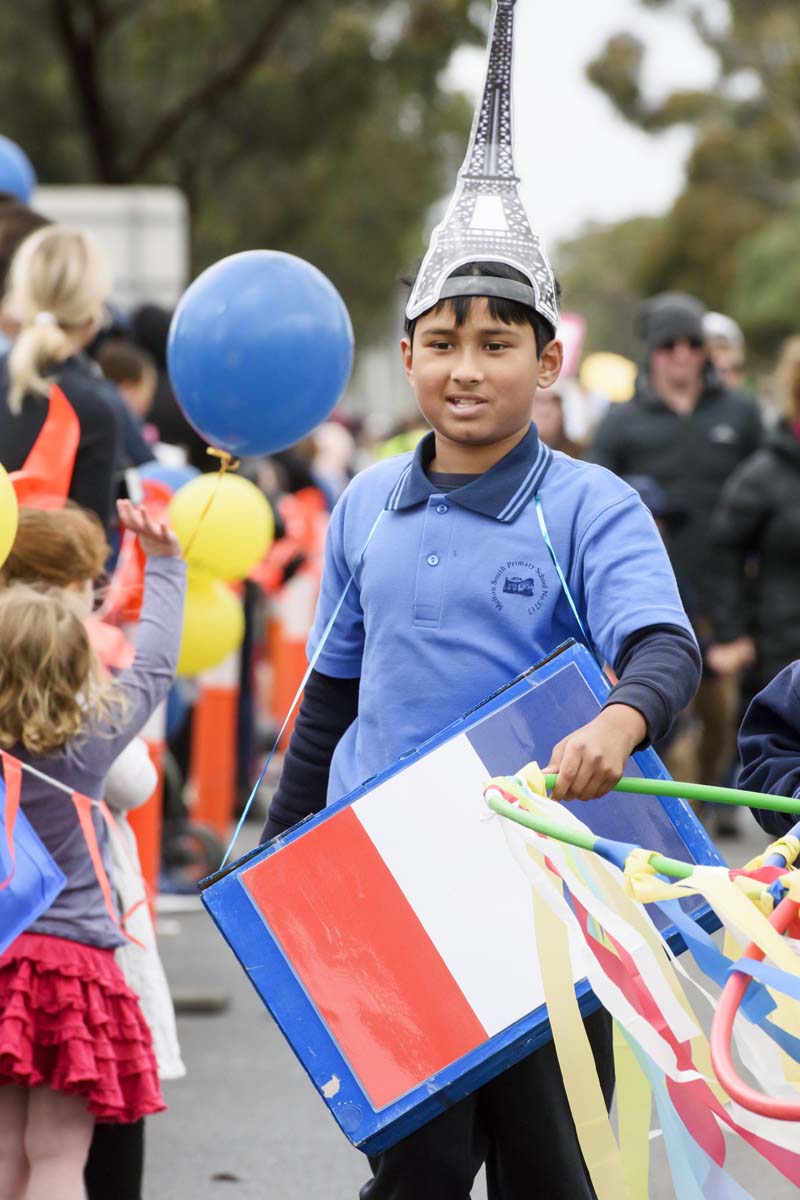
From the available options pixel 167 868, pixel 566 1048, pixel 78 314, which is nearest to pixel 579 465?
pixel 566 1048

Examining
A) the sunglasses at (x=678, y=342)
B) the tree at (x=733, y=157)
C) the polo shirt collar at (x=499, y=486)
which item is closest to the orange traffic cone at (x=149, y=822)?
the polo shirt collar at (x=499, y=486)

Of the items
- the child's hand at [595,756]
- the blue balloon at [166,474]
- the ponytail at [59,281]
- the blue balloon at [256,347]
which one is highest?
the ponytail at [59,281]

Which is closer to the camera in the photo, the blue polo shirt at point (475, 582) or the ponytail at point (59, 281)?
the blue polo shirt at point (475, 582)

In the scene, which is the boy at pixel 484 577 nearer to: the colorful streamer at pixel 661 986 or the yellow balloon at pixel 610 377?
the colorful streamer at pixel 661 986

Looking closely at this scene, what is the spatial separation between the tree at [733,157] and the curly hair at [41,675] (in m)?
47.8

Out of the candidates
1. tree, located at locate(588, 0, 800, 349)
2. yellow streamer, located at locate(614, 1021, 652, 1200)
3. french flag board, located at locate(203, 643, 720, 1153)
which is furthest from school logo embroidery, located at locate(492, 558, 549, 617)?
tree, located at locate(588, 0, 800, 349)

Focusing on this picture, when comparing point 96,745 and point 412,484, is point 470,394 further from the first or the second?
point 96,745

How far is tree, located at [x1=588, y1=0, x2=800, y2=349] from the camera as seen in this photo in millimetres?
50812

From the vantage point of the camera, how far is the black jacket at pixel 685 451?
9078 millimetres

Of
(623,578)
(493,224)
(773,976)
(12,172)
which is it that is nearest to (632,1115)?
(773,976)

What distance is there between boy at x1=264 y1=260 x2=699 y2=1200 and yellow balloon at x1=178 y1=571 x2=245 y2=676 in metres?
2.94

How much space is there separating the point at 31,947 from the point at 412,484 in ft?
3.63

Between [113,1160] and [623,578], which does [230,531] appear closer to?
[113,1160]

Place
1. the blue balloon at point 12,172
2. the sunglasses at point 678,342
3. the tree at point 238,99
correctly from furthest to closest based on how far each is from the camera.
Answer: the tree at point 238,99, the sunglasses at point 678,342, the blue balloon at point 12,172
